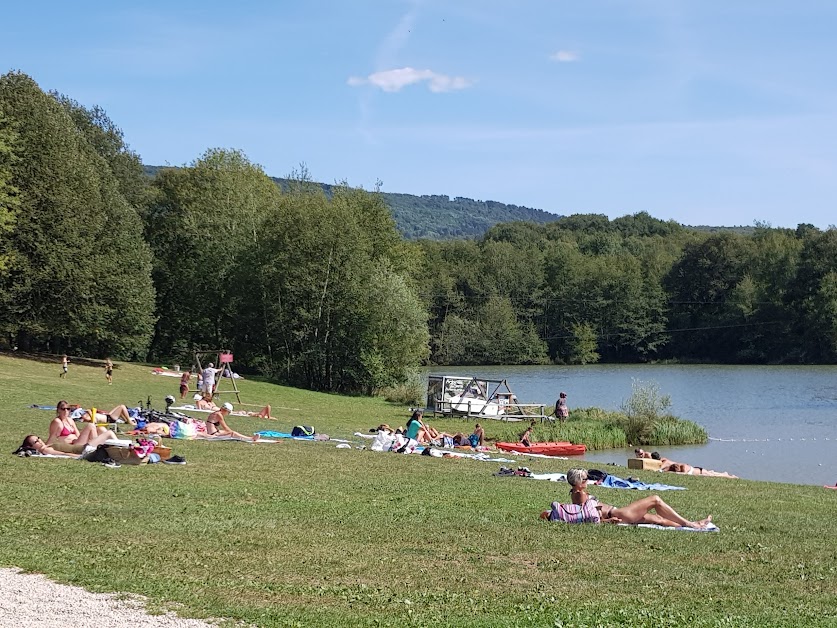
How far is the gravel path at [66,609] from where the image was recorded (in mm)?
7895

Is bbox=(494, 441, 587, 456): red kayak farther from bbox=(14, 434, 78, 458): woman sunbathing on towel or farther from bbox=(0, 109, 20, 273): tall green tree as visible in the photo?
bbox=(0, 109, 20, 273): tall green tree

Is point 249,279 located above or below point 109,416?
above

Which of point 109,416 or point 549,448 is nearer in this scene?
point 109,416

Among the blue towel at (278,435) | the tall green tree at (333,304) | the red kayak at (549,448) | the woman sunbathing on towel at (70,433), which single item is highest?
the tall green tree at (333,304)

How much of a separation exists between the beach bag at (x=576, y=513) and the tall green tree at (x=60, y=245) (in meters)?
38.3

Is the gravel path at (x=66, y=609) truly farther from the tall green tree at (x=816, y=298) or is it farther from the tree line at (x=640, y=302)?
the tall green tree at (x=816, y=298)

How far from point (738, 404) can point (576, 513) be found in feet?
152

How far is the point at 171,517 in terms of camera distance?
12867 millimetres

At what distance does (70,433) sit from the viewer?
1912 cm

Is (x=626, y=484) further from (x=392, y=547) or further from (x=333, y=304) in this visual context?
(x=333, y=304)

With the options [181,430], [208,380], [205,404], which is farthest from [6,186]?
A: [181,430]

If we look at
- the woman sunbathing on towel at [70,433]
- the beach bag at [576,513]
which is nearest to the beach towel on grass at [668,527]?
the beach bag at [576,513]

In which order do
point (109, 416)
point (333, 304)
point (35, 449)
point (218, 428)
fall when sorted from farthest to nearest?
point (333, 304) → point (218, 428) → point (109, 416) → point (35, 449)

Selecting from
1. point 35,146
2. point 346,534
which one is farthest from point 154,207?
point 346,534
